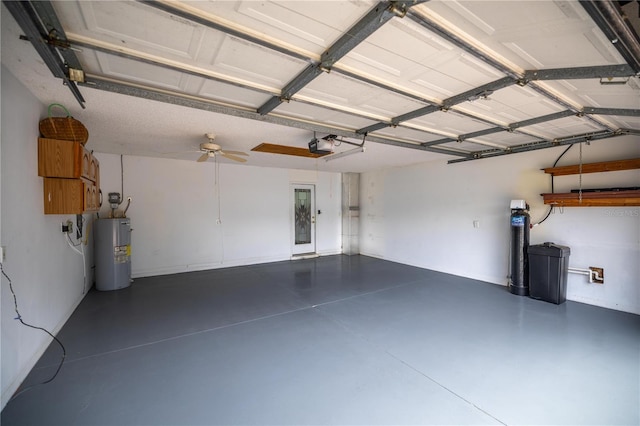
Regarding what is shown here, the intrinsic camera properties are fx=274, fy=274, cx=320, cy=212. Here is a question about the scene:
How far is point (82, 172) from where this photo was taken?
8.71ft

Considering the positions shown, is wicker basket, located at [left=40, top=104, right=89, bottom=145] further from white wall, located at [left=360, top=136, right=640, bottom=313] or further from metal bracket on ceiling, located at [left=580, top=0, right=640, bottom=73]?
white wall, located at [left=360, top=136, right=640, bottom=313]

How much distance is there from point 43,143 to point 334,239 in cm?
643

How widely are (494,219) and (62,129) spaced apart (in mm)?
6056

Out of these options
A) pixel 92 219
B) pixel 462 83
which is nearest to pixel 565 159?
pixel 462 83

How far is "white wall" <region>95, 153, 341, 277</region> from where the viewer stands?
A: 5316 millimetres

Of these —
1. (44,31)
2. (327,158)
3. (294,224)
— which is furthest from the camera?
(294,224)

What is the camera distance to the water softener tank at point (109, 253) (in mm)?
4473

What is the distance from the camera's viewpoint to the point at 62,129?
2602mm

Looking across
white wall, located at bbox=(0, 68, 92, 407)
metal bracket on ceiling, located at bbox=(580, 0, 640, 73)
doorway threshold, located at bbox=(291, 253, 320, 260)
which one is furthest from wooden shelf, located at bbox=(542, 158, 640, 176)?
white wall, located at bbox=(0, 68, 92, 407)

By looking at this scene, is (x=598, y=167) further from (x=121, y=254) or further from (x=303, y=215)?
(x=121, y=254)

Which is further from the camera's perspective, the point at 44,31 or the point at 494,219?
the point at 494,219

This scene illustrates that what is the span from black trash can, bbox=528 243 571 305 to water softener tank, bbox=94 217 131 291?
652 cm

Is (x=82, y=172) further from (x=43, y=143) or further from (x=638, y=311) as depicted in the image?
(x=638, y=311)

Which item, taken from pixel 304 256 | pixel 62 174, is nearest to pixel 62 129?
pixel 62 174
